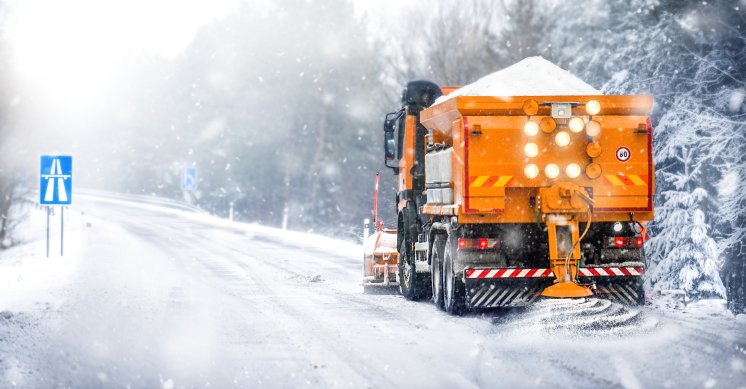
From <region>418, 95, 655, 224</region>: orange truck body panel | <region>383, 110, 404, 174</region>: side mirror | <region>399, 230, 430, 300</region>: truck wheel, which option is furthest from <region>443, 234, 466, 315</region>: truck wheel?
<region>383, 110, 404, 174</region>: side mirror

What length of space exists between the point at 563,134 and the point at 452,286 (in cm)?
220

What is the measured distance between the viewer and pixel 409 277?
1420 cm

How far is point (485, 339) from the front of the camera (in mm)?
9508

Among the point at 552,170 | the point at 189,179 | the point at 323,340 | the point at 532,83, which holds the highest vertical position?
the point at 189,179

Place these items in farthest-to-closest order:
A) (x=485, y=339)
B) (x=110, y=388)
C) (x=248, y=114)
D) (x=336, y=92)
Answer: (x=248, y=114) → (x=336, y=92) → (x=485, y=339) → (x=110, y=388)

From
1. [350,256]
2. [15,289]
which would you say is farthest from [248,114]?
[15,289]

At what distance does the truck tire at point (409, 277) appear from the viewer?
1393 centimetres

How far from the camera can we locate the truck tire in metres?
13.9

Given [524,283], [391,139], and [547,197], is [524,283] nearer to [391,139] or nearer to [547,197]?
[547,197]

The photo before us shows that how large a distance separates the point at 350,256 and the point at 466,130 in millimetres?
14431

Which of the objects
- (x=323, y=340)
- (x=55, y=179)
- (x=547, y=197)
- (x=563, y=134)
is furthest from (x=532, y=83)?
(x=55, y=179)

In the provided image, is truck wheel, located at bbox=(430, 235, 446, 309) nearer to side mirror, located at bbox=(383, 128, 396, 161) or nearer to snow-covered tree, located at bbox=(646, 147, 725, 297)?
side mirror, located at bbox=(383, 128, 396, 161)

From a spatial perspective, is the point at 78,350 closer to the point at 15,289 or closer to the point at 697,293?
the point at 15,289

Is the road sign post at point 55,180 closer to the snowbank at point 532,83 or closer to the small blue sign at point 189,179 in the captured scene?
the snowbank at point 532,83
